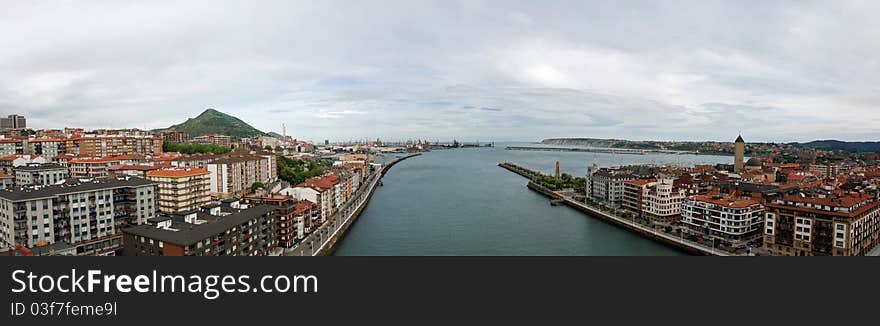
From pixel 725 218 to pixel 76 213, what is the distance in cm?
806

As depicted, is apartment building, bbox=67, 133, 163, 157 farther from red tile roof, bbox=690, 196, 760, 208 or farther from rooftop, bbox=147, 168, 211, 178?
red tile roof, bbox=690, 196, 760, 208

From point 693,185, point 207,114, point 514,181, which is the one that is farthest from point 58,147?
point 207,114

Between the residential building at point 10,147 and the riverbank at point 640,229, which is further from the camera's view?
the residential building at point 10,147

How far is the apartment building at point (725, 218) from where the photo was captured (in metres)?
6.31

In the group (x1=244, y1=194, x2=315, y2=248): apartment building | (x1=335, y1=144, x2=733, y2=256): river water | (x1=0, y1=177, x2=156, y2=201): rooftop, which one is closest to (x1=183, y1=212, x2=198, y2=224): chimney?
(x1=244, y1=194, x2=315, y2=248): apartment building

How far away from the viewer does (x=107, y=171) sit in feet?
30.3

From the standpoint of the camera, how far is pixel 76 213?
5707 mm

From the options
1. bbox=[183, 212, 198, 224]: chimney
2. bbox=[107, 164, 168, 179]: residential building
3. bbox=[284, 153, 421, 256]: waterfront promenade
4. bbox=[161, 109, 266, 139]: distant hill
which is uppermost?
bbox=[161, 109, 266, 139]: distant hill

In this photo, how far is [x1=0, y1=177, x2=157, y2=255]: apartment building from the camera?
533cm

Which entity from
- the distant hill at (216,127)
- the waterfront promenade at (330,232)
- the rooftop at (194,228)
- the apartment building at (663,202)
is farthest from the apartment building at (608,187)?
the distant hill at (216,127)

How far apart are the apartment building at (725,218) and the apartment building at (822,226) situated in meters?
0.40

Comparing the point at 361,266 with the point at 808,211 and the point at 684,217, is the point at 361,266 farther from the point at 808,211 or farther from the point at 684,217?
the point at 684,217

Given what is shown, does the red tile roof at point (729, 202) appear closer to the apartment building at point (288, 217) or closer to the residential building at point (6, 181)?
the apartment building at point (288, 217)

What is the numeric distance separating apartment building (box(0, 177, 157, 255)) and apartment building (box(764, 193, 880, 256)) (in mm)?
7863
